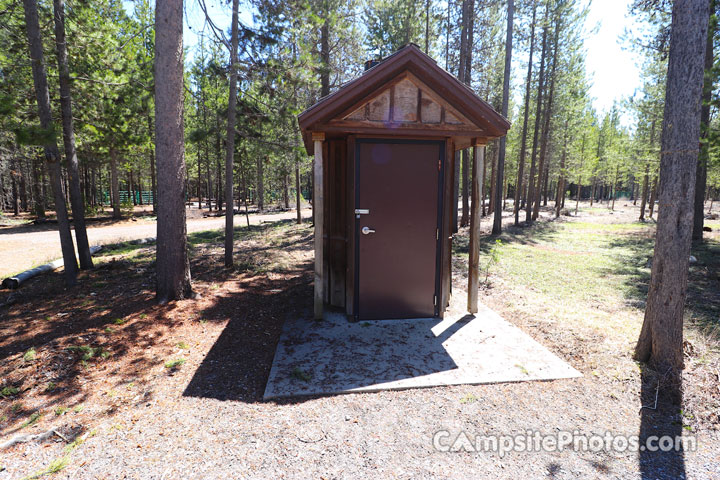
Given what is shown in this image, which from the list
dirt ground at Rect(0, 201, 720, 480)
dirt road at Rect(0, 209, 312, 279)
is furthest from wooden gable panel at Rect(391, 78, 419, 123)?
dirt road at Rect(0, 209, 312, 279)

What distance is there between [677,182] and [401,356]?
3.50 meters

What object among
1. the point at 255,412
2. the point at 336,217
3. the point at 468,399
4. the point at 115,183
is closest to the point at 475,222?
the point at 336,217

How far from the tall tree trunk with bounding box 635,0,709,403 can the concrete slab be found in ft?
3.45

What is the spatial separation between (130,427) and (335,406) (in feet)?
5.90

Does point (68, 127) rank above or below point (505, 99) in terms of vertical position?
below

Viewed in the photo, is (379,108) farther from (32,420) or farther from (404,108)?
(32,420)

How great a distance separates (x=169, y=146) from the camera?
580cm

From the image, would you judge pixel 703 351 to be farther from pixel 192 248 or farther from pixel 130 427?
pixel 192 248

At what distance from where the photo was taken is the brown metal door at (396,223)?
5.20 meters

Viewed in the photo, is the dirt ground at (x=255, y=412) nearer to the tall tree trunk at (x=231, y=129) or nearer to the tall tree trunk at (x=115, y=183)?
the tall tree trunk at (x=231, y=129)

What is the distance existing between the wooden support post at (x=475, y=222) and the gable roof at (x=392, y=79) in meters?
0.49

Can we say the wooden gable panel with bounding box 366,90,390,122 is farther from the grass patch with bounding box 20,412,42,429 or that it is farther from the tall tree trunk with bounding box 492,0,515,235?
the tall tree trunk with bounding box 492,0,515,235

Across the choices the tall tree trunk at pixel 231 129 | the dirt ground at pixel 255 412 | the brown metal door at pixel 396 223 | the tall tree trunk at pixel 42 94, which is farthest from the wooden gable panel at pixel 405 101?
the tall tree trunk at pixel 42 94

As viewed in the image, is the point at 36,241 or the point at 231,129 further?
the point at 36,241
